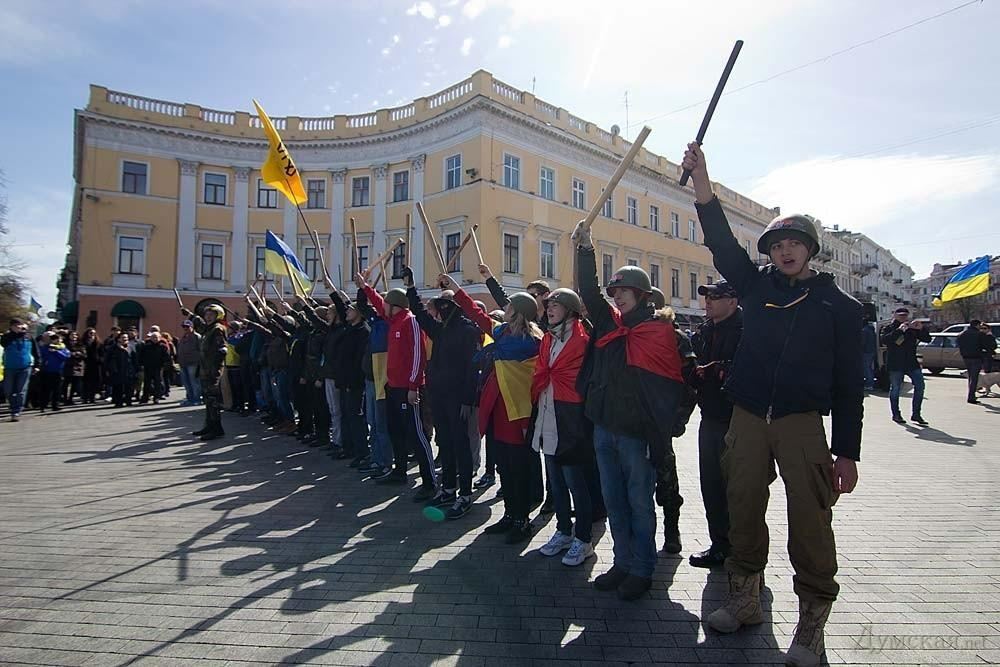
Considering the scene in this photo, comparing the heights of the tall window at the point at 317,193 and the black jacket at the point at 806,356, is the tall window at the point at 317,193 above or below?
above

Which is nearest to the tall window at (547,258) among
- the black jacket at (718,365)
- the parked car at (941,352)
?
the parked car at (941,352)

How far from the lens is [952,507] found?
536 centimetres

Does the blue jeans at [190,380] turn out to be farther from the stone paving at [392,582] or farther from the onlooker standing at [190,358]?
the stone paving at [392,582]

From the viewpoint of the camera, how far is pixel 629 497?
361 cm

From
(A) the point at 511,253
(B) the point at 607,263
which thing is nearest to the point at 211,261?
(A) the point at 511,253

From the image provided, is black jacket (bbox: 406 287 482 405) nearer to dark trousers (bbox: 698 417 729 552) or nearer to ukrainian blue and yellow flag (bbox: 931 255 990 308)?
dark trousers (bbox: 698 417 729 552)

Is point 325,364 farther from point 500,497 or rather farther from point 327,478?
point 500,497

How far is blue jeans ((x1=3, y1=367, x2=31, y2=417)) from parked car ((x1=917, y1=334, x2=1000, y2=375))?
1210 inches

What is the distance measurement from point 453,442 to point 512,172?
25.8 m

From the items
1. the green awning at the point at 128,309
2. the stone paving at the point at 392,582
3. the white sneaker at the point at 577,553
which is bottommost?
the stone paving at the point at 392,582

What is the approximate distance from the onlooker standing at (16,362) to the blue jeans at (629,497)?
13.3 m

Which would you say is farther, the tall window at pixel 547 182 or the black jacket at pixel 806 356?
the tall window at pixel 547 182

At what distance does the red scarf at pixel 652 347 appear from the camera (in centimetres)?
356

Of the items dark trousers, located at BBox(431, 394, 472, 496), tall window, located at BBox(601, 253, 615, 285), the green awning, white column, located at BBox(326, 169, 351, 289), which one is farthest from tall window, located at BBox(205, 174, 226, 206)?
dark trousers, located at BBox(431, 394, 472, 496)
